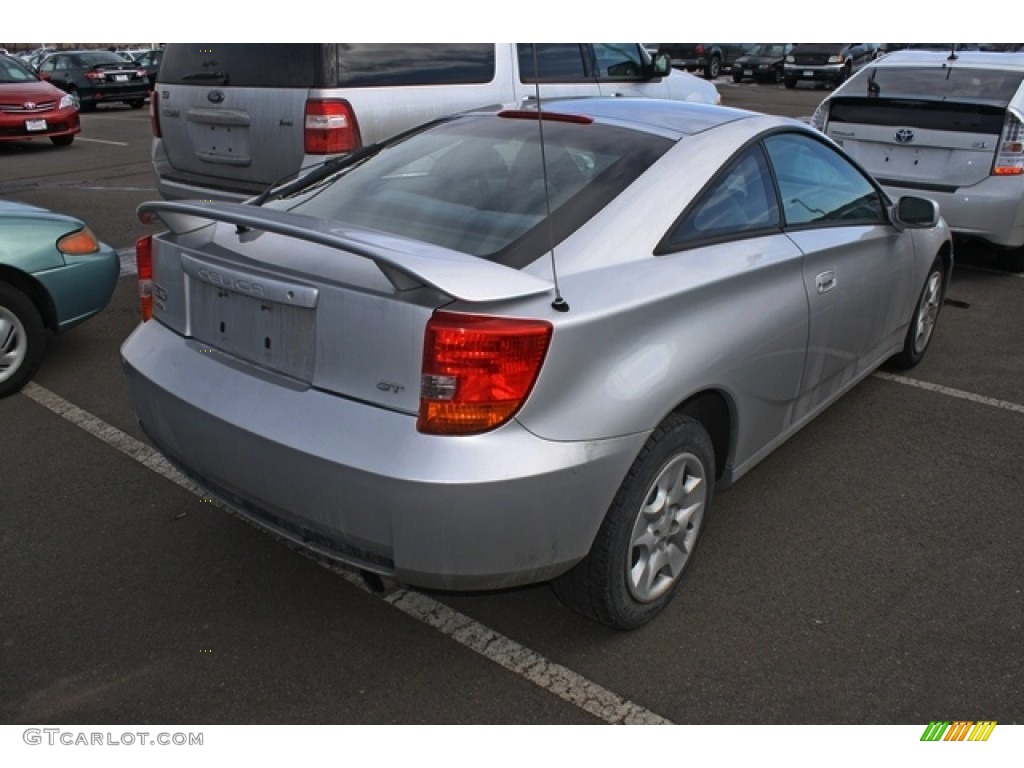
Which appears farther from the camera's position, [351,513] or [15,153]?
[15,153]

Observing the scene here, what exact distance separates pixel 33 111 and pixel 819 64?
67.0 ft

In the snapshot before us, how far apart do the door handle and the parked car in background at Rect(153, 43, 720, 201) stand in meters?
2.45

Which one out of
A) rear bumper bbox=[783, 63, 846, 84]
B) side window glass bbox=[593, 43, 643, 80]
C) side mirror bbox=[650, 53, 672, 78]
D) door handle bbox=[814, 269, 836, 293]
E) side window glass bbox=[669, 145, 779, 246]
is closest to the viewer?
side window glass bbox=[669, 145, 779, 246]

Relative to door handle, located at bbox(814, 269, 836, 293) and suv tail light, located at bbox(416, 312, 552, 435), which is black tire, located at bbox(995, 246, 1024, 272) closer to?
door handle, located at bbox(814, 269, 836, 293)

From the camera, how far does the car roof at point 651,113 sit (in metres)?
3.37

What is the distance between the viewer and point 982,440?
4.46 meters

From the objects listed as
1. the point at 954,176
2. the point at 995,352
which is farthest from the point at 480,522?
the point at 954,176

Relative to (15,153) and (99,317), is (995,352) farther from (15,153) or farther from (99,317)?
(15,153)

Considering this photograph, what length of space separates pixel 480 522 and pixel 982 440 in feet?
9.97

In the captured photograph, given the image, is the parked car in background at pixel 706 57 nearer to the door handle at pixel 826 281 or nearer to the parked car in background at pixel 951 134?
the parked car in background at pixel 951 134

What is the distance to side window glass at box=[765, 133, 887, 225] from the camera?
3.63 m

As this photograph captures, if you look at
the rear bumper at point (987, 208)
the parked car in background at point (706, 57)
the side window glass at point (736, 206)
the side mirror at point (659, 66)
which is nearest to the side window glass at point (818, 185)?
the side window glass at point (736, 206)

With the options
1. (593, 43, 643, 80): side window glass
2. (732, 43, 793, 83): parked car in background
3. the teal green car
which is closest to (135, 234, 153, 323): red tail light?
the teal green car
